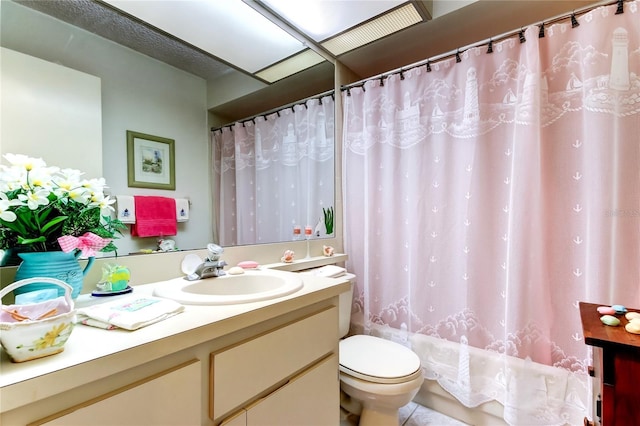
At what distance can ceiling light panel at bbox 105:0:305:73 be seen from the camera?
3.98ft

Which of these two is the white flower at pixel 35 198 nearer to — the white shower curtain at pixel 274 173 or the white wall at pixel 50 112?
the white wall at pixel 50 112

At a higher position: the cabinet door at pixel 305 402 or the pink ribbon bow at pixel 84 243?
the pink ribbon bow at pixel 84 243

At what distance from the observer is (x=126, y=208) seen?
1080 millimetres

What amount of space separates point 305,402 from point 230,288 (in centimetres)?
50

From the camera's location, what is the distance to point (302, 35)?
1715mm

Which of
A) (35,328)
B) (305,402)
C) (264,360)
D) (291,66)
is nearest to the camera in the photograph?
(35,328)

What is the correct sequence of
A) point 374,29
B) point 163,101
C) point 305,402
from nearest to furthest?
point 305,402, point 163,101, point 374,29

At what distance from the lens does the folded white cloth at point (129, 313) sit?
0.63m

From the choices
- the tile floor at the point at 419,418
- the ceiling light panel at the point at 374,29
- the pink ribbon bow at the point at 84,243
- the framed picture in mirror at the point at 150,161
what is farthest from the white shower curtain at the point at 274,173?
the tile floor at the point at 419,418

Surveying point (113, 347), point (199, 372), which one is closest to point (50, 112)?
point (113, 347)

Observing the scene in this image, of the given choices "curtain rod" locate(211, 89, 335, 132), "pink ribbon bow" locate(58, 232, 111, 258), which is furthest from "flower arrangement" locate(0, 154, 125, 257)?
"curtain rod" locate(211, 89, 335, 132)

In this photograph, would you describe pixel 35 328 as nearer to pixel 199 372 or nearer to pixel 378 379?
pixel 199 372

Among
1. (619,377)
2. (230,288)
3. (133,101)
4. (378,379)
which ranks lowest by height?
(378,379)

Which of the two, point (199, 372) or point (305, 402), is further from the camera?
point (305, 402)
